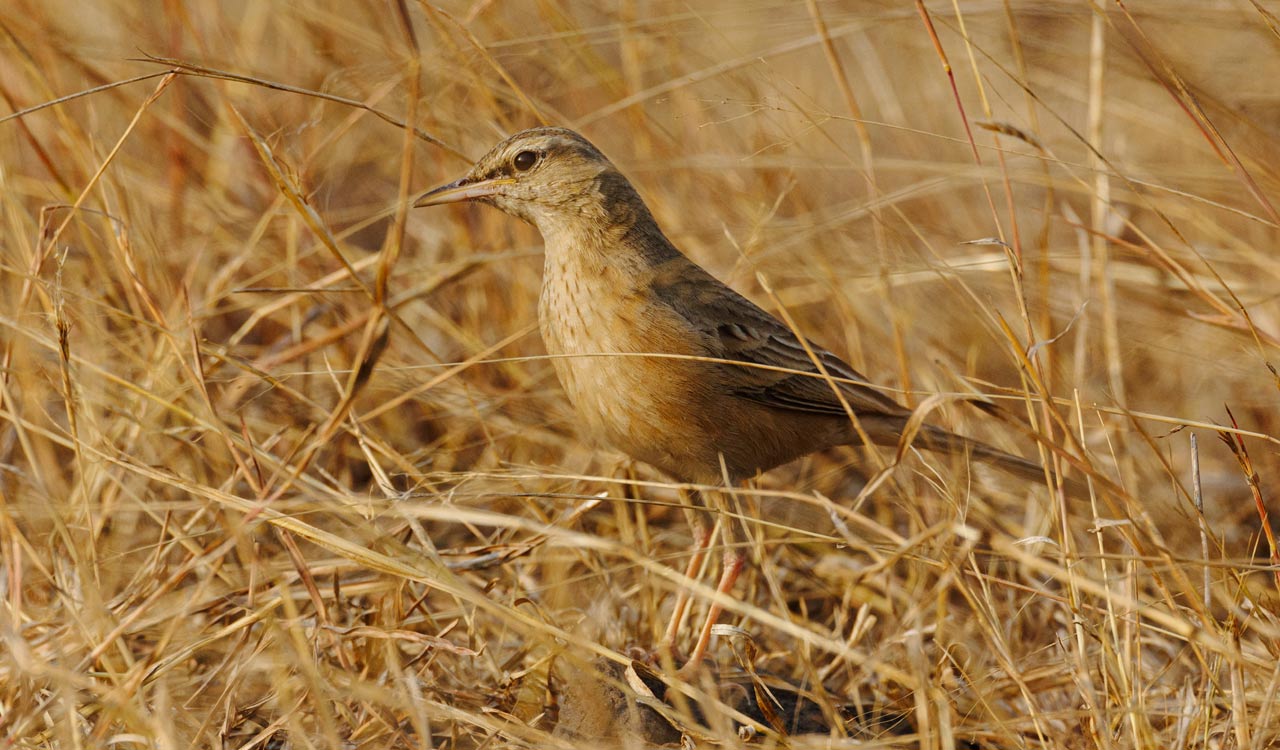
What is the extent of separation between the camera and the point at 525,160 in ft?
14.5

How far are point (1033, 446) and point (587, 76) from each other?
2874 mm

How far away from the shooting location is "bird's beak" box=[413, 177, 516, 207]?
14.6 ft

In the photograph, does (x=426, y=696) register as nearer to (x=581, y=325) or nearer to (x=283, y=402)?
(x=581, y=325)

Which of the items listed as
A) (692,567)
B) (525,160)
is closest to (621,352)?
(525,160)

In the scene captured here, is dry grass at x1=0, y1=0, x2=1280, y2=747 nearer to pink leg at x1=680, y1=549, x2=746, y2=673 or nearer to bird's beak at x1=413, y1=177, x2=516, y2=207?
pink leg at x1=680, y1=549, x2=746, y2=673

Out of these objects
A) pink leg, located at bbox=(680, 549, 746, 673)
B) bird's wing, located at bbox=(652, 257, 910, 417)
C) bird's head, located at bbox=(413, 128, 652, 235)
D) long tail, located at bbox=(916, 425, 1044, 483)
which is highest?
bird's head, located at bbox=(413, 128, 652, 235)

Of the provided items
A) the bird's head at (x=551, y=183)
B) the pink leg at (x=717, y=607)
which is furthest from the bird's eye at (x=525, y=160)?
the pink leg at (x=717, y=607)

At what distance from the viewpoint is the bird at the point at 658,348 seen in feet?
13.5

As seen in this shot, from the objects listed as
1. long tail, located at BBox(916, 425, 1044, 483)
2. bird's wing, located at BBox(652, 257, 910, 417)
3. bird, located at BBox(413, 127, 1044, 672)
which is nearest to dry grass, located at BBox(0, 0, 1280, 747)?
long tail, located at BBox(916, 425, 1044, 483)

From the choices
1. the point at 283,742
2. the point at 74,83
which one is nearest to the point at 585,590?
the point at 283,742

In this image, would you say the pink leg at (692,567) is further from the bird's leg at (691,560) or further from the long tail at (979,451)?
the long tail at (979,451)

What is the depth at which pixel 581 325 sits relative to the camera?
4.19 meters

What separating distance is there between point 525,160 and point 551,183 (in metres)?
0.12

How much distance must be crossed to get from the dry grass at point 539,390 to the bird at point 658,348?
22cm
